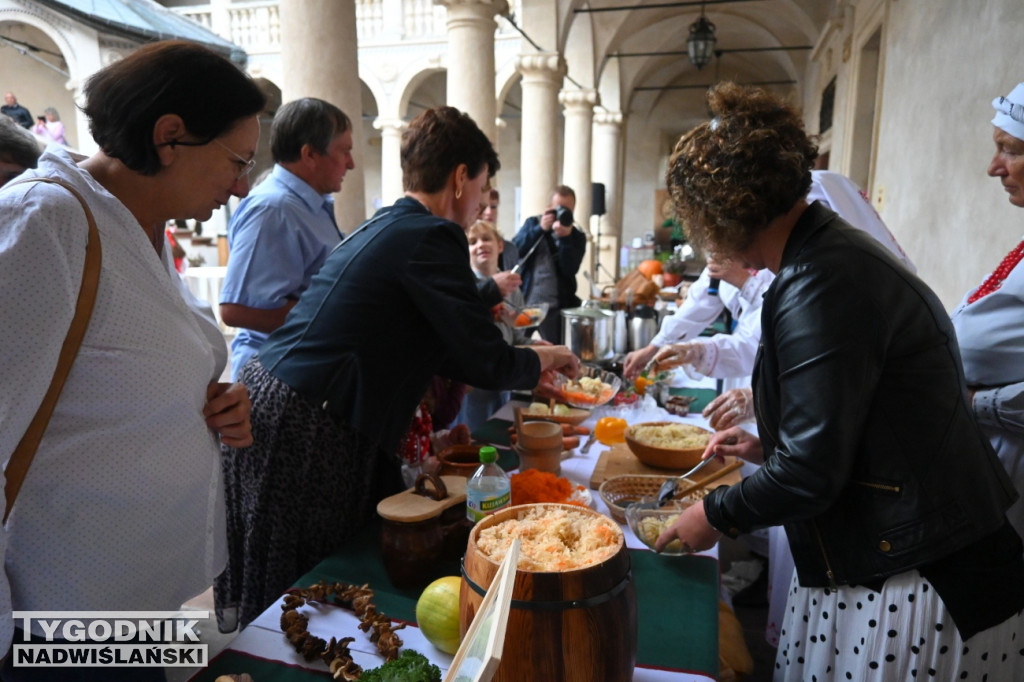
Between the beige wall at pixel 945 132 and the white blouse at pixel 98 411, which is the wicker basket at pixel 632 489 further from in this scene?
the beige wall at pixel 945 132

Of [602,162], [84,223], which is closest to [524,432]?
[84,223]

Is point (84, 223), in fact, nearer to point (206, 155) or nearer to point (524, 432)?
point (206, 155)

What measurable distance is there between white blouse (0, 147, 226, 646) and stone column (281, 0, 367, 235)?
2.23 meters

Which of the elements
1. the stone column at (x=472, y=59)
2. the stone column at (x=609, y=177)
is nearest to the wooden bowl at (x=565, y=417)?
the stone column at (x=472, y=59)

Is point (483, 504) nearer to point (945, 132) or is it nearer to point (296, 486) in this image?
point (296, 486)

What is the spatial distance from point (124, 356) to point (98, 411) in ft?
0.32

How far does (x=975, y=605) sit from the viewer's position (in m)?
1.24

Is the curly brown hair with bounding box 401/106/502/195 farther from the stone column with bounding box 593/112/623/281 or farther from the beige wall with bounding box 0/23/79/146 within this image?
the stone column with bounding box 593/112/623/281

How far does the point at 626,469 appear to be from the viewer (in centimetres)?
208

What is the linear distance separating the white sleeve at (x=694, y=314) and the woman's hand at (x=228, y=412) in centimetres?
265

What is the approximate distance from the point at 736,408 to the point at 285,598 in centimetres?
153

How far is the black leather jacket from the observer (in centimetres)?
113

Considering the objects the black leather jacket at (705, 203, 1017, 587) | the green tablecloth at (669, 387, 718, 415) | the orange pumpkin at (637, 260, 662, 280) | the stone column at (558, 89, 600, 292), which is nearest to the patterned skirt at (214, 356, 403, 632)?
the black leather jacket at (705, 203, 1017, 587)

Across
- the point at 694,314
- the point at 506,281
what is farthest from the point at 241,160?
the point at 694,314
